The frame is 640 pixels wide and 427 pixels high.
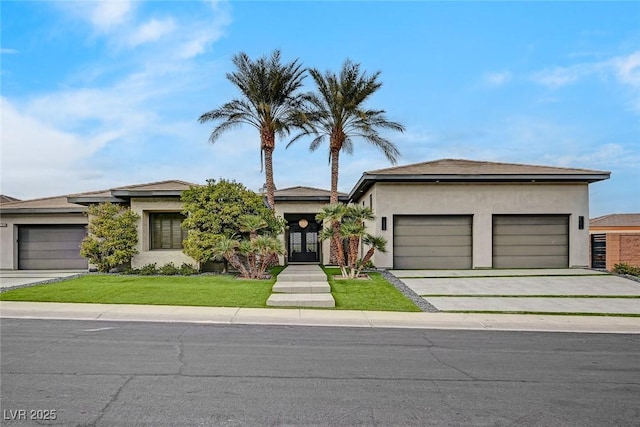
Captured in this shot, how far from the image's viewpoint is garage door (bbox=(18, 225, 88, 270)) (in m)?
23.2

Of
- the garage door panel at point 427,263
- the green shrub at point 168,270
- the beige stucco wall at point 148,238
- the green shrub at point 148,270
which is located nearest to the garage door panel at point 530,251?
the garage door panel at point 427,263

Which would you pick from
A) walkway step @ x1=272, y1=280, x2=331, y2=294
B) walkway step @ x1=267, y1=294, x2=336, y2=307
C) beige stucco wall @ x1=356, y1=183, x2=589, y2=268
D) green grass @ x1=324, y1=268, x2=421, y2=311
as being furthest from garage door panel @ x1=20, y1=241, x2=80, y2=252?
beige stucco wall @ x1=356, y1=183, x2=589, y2=268

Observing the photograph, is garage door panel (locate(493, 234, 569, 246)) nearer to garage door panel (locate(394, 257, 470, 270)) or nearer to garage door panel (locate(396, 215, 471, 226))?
garage door panel (locate(396, 215, 471, 226))

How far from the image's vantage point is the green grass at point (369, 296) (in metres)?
12.3

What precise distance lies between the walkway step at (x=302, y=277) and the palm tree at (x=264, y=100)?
4.79 m

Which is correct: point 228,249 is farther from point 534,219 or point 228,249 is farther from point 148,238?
point 534,219

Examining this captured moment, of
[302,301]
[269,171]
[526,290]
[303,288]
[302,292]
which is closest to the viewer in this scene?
[302,301]

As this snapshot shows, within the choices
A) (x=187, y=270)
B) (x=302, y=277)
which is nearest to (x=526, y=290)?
(x=302, y=277)

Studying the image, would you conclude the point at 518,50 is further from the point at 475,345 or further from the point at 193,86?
the point at 475,345

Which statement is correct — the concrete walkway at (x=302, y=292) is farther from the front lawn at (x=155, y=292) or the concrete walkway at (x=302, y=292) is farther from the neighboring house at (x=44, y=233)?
the neighboring house at (x=44, y=233)

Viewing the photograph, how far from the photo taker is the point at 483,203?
20.2m

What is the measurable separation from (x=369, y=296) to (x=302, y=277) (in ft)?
12.4

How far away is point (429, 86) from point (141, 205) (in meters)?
14.8

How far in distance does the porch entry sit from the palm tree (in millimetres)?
4545
